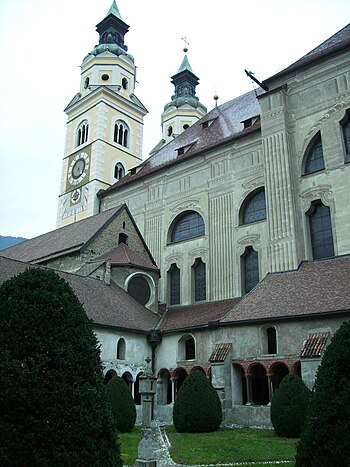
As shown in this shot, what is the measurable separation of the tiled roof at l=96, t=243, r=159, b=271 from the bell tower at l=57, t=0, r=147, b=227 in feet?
39.6

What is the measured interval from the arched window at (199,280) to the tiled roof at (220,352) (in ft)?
28.2

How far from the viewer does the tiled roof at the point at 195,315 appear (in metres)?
24.9

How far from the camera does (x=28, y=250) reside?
3447 cm

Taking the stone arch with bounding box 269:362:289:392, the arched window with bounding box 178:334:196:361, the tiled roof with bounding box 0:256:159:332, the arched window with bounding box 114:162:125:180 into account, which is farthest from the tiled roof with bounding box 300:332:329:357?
the arched window with bounding box 114:162:125:180

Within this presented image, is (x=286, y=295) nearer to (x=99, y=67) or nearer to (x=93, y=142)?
(x=93, y=142)

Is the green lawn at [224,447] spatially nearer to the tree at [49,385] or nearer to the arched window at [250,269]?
the tree at [49,385]

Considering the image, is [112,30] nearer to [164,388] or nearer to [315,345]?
[164,388]

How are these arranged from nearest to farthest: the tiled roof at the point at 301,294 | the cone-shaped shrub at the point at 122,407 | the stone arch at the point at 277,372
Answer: the cone-shaped shrub at the point at 122,407 < the tiled roof at the point at 301,294 < the stone arch at the point at 277,372

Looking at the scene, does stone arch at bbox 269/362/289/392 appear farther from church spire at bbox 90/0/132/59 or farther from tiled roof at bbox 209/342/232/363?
church spire at bbox 90/0/132/59

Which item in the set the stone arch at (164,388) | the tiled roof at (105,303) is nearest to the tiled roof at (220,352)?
the stone arch at (164,388)

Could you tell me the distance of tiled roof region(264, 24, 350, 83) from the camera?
25.3m

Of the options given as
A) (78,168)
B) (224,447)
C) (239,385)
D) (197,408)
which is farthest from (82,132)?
(224,447)

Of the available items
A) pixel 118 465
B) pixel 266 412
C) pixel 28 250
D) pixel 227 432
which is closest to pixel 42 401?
pixel 118 465

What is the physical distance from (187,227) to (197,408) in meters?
15.7
